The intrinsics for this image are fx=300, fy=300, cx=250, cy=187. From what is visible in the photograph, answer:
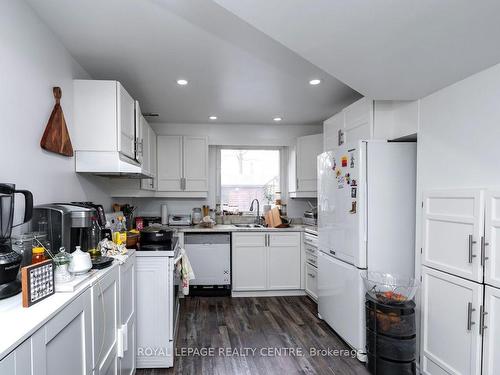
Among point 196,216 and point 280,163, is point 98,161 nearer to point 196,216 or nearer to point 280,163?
point 196,216

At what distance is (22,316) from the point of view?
93 centimetres

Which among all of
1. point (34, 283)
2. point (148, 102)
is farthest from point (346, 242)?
point (148, 102)

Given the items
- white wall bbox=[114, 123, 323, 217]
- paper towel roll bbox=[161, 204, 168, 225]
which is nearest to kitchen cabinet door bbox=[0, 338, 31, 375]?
paper towel roll bbox=[161, 204, 168, 225]

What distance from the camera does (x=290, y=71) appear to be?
250 centimetres

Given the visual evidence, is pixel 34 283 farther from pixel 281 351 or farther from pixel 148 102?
pixel 148 102

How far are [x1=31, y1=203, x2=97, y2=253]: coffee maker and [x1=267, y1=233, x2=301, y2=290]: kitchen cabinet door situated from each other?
262 cm

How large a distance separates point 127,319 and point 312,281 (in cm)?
238

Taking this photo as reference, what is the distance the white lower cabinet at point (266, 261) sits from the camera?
12.8 feet

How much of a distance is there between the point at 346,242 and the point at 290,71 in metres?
1.52

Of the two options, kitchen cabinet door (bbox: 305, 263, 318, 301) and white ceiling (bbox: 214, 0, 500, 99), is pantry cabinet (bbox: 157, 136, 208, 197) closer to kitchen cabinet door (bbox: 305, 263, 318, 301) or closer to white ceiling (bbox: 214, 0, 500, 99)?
kitchen cabinet door (bbox: 305, 263, 318, 301)

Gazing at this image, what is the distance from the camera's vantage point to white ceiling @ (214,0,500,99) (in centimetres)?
123

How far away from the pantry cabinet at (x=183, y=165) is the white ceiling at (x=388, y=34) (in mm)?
2644

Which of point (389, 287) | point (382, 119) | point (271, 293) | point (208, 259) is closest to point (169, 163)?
point (208, 259)

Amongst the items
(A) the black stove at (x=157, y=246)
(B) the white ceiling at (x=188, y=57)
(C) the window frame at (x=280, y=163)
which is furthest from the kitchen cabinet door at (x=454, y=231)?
(C) the window frame at (x=280, y=163)
